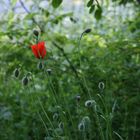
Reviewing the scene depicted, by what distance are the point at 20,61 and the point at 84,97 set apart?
0.46 meters

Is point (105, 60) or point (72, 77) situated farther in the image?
point (72, 77)

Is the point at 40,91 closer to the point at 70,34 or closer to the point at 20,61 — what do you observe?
the point at 20,61

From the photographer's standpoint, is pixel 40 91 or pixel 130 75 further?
pixel 40 91

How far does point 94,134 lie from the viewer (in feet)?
8.57

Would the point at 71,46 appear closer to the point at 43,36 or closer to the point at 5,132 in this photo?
the point at 43,36

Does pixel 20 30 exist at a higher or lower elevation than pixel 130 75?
higher

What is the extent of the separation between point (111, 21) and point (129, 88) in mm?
1722

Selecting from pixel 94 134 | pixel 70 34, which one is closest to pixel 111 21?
pixel 70 34

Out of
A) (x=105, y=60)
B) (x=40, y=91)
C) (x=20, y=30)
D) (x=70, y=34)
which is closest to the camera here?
(x=105, y=60)

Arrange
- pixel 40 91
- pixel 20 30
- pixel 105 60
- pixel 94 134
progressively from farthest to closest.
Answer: pixel 40 91
pixel 20 30
pixel 105 60
pixel 94 134

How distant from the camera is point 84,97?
2.88 metres

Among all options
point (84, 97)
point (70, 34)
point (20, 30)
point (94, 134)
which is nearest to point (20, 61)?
point (20, 30)

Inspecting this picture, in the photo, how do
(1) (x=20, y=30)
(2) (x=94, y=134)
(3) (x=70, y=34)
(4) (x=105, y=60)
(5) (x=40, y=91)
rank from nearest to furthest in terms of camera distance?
(2) (x=94, y=134)
(4) (x=105, y=60)
(1) (x=20, y=30)
(5) (x=40, y=91)
(3) (x=70, y=34)

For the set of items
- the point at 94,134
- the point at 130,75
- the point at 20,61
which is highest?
the point at 20,61
